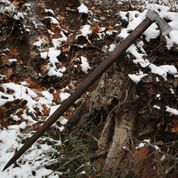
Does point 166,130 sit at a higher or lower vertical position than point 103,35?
lower

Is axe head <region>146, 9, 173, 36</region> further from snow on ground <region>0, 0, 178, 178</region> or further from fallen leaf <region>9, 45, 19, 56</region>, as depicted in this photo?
fallen leaf <region>9, 45, 19, 56</region>

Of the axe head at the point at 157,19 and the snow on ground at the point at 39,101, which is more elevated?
the axe head at the point at 157,19

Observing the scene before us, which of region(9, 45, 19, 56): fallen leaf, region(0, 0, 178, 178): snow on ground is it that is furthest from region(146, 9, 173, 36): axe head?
region(9, 45, 19, 56): fallen leaf

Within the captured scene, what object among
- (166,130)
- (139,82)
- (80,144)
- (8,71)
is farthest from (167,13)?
(8,71)

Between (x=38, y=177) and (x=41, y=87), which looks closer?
(x=38, y=177)

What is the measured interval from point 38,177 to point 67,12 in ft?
10.9

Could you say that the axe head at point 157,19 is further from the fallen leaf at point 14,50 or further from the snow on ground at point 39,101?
the fallen leaf at point 14,50

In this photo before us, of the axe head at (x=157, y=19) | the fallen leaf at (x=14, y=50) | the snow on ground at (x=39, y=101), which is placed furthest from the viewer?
the fallen leaf at (x=14, y=50)

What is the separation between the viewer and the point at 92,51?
9.27 ft

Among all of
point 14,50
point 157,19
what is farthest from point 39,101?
point 157,19

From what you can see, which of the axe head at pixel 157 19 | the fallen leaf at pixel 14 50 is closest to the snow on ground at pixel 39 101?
the axe head at pixel 157 19

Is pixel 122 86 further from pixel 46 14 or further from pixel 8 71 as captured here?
pixel 46 14

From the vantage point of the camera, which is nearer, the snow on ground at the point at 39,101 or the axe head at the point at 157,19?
the axe head at the point at 157,19

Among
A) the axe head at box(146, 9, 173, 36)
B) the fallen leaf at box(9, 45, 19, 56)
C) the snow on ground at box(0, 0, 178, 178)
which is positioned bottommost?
the snow on ground at box(0, 0, 178, 178)
